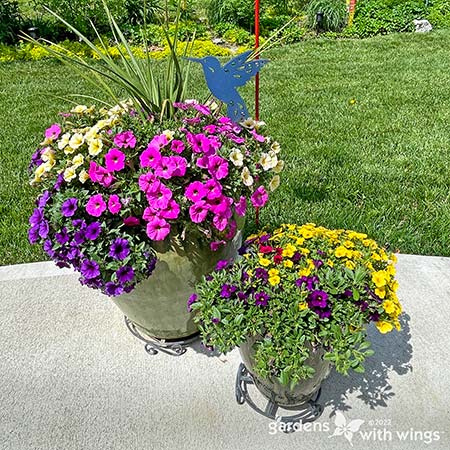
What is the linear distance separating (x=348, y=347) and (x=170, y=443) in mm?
711

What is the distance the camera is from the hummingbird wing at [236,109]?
191 centimetres

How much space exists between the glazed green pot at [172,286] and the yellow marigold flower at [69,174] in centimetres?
37

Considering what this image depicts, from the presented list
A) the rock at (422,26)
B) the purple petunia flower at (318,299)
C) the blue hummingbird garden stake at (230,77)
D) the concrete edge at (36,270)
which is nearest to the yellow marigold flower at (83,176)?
the blue hummingbird garden stake at (230,77)

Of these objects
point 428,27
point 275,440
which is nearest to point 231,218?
point 275,440

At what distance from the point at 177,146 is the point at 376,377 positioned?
3.84 feet

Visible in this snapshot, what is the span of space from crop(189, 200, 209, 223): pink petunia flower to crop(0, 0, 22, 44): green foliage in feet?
23.0

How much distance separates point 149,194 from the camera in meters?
1.59

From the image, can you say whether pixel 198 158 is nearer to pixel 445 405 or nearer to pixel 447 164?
pixel 445 405

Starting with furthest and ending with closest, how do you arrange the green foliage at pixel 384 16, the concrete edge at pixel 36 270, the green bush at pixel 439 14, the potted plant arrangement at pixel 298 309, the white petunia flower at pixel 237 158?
the green bush at pixel 439 14, the green foliage at pixel 384 16, the concrete edge at pixel 36 270, the white petunia flower at pixel 237 158, the potted plant arrangement at pixel 298 309

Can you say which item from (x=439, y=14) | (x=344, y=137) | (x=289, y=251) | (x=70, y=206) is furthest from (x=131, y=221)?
(x=439, y=14)

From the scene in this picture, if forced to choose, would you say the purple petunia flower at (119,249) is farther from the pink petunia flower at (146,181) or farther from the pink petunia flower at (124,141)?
the pink petunia flower at (124,141)

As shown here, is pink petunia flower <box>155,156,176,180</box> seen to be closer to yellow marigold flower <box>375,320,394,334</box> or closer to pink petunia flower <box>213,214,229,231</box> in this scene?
pink petunia flower <box>213,214,229,231</box>

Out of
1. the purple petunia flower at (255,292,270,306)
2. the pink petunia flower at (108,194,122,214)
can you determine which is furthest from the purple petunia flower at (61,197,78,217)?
the purple petunia flower at (255,292,270,306)

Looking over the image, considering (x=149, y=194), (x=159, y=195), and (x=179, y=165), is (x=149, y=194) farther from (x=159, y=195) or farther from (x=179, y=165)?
(x=179, y=165)
